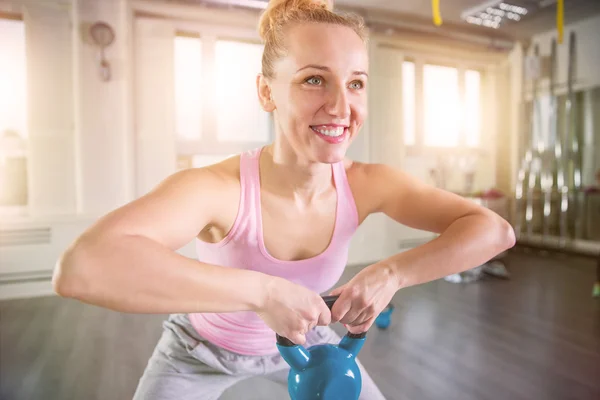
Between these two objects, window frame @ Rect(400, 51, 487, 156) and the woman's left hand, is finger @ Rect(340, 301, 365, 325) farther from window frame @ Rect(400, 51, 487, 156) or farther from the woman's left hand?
window frame @ Rect(400, 51, 487, 156)

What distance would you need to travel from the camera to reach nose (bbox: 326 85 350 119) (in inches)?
16.3

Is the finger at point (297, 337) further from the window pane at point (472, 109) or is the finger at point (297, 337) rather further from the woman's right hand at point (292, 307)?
the window pane at point (472, 109)

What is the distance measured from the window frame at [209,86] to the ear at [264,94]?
2.12ft

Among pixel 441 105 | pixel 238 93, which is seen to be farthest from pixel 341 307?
pixel 441 105

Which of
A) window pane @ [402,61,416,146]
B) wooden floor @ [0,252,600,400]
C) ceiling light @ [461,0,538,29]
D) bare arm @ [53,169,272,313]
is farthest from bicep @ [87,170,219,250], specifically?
ceiling light @ [461,0,538,29]

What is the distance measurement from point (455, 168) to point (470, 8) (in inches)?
52.4

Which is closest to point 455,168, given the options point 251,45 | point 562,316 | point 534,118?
point 562,316

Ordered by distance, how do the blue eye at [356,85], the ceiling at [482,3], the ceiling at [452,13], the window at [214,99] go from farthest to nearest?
1. the ceiling at [482,3]
2. the ceiling at [452,13]
3. the window at [214,99]
4. the blue eye at [356,85]

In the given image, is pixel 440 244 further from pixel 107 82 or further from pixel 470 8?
pixel 470 8

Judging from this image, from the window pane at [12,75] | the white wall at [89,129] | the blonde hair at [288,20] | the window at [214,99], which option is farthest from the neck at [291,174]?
the window pane at [12,75]

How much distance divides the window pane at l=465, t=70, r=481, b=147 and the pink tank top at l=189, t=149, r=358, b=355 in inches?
45.3

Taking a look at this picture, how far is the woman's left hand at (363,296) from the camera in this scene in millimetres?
394

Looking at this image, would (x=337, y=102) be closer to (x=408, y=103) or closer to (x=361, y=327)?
(x=361, y=327)

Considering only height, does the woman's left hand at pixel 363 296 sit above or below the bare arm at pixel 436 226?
below
